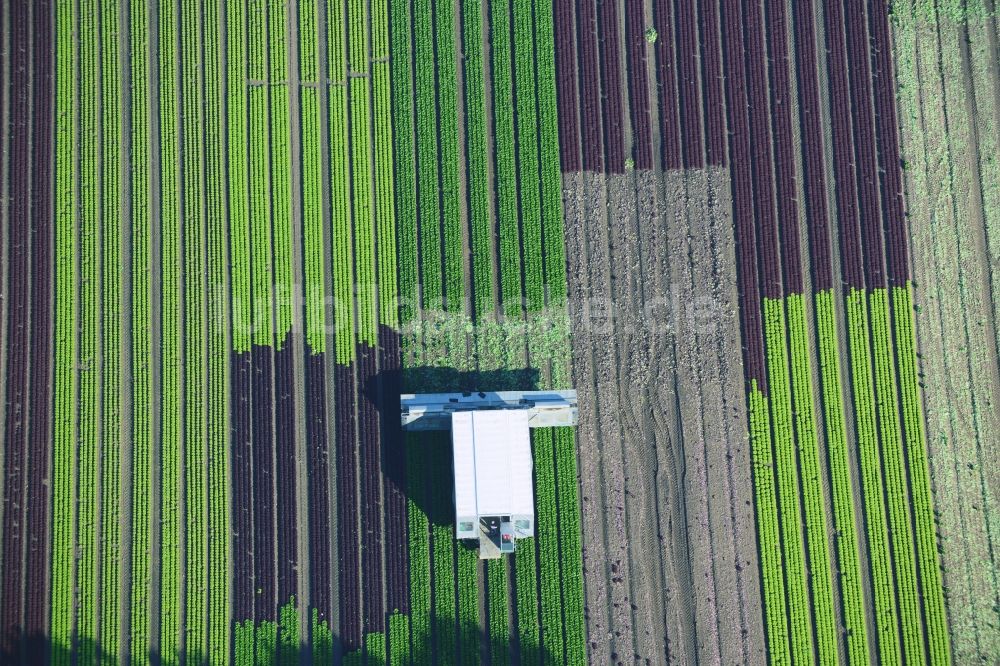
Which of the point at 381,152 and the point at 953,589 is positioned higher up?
the point at 381,152

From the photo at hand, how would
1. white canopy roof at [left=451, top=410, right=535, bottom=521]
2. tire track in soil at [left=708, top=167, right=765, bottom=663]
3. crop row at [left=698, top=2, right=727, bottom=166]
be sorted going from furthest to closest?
crop row at [left=698, top=2, right=727, bottom=166] → tire track in soil at [left=708, top=167, right=765, bottom=663] → white canopy roof at [left=451, top=410, right=535, bottom=521]

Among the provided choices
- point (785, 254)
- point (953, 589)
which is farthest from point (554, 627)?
point (785, 254)

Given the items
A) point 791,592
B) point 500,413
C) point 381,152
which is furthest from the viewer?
point 381,152

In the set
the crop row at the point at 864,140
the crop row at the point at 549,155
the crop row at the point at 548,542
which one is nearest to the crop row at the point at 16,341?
the crop row at the point at 548,542

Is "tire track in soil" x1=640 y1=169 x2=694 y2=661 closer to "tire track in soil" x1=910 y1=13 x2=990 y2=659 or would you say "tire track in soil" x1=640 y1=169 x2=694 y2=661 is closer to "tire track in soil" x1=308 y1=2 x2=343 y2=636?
"tire track in soil" x1=910 y1=13 x2=990 y2=659

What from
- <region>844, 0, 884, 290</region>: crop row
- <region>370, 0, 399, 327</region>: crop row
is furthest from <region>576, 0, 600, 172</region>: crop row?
<region>844, 0, 884, 290</region>: crop row

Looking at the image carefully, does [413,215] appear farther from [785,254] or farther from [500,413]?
[785,254]

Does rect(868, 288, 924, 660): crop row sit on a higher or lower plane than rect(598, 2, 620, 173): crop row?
lower
